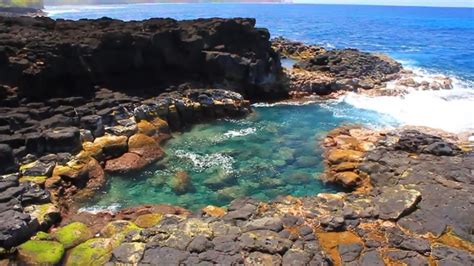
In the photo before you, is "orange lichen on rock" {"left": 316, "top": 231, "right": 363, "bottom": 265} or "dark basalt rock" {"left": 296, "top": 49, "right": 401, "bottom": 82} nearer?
"orange lichen on rock" {"left": 316, "top": 231, "right": 363, "bottom": 265}

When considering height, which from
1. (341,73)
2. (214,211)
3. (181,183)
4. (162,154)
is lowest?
(181,183)

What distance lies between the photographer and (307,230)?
15.0 metres

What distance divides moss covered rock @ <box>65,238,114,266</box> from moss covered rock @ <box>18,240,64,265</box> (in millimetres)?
409

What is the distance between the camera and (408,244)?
14.2 meters

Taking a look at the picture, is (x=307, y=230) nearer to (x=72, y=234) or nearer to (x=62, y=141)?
(x=72, y=234)

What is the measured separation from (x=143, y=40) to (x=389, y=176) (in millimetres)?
21416

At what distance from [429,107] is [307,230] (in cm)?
2597

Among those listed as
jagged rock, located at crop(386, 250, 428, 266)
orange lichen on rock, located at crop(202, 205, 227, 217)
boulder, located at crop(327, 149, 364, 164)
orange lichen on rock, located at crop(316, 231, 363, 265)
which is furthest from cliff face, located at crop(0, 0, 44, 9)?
jagged rock, located at crop(386, 250, 428, 266)

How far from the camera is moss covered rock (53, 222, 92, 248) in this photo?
578 inches

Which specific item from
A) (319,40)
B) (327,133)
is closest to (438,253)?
(327,133)

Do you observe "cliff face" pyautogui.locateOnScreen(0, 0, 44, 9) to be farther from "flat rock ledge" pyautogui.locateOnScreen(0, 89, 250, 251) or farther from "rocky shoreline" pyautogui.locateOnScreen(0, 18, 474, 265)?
"flat rock ledge" pyautogui.locateOnScreen(0, 89, 250, 251)

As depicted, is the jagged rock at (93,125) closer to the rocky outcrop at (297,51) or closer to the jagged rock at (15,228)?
the jagged rock at (15,228)

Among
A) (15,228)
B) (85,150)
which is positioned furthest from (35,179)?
(15,228)

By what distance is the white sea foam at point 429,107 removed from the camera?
105 ft
